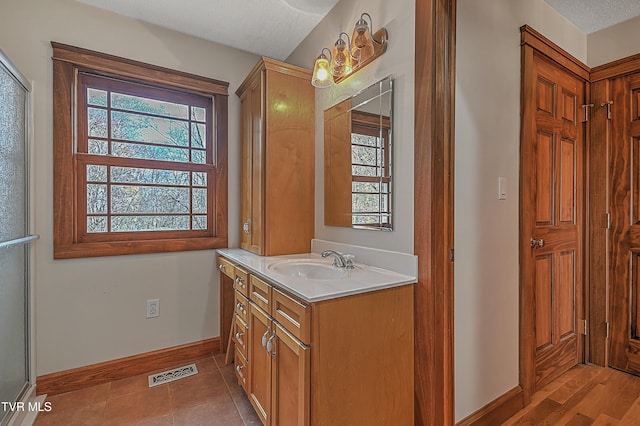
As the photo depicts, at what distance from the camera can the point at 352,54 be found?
1.78m

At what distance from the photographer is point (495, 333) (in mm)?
1586

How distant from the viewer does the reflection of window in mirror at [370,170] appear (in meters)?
1.57

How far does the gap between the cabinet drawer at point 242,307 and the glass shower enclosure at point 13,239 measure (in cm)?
114

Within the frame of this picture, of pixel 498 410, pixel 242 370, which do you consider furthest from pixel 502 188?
pixel 242 370

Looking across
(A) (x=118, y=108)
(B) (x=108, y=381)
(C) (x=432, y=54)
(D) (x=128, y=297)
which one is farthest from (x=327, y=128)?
(B) (x=108, y=381)

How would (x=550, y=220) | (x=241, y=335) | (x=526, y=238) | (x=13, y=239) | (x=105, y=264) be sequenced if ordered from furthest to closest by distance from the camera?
(x=105, y=264)
(x=550, y=220)
(x=241, y=335)
(x=526, y=238)
(x=13, y=239)

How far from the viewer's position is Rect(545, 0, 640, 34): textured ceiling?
1.86 m

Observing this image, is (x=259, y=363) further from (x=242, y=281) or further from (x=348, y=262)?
(x=348, y=262)

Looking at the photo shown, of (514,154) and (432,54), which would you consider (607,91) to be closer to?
(514,154)

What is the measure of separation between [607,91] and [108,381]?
4001 millimetres

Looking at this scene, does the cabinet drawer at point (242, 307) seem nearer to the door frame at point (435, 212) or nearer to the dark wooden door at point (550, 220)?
the door frame at point (435, 212)

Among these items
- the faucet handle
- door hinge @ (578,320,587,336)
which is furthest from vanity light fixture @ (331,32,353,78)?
door hinge @ (578,320,587,336)

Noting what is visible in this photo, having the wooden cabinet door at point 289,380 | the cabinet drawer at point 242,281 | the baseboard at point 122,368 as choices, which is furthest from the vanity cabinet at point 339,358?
the baseboard at point 122,368

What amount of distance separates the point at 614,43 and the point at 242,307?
3040 mm
